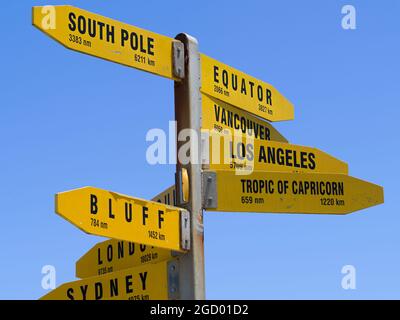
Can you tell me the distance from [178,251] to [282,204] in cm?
99

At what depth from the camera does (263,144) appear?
665cm

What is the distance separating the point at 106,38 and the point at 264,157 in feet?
5.29

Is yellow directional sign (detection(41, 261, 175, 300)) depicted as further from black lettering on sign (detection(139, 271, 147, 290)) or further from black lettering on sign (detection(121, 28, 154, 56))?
black lettering on sign (detection(121, 28, 154, 56))

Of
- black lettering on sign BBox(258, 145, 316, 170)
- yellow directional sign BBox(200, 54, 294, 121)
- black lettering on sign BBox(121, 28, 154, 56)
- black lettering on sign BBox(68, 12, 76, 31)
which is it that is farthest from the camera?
black lettering on sign BBox(258, 145, 316, 170)

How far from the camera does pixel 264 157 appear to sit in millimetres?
6676

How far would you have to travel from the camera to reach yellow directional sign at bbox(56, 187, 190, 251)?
520 centimetres

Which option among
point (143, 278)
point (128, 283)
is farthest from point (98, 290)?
point (143, 278)

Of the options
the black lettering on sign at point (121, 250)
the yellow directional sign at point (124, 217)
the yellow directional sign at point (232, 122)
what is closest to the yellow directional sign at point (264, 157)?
the yellow directional sign at point (232, 122)

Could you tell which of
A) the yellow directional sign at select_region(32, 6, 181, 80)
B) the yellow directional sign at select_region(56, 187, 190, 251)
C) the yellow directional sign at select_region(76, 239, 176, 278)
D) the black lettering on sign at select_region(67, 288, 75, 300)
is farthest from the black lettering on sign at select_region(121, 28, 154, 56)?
the black lettering on sign at select_region(67, 288, 75, 300)

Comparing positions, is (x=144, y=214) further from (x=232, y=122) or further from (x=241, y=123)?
(x=241, y=123)

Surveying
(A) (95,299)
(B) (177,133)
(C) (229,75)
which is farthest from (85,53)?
(A) (95,299)

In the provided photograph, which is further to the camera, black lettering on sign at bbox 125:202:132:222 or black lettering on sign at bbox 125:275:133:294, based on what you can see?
black lettering on sign at bbox 125:275:133:294

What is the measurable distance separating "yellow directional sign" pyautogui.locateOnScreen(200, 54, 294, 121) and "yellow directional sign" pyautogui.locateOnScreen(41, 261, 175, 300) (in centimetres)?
140
